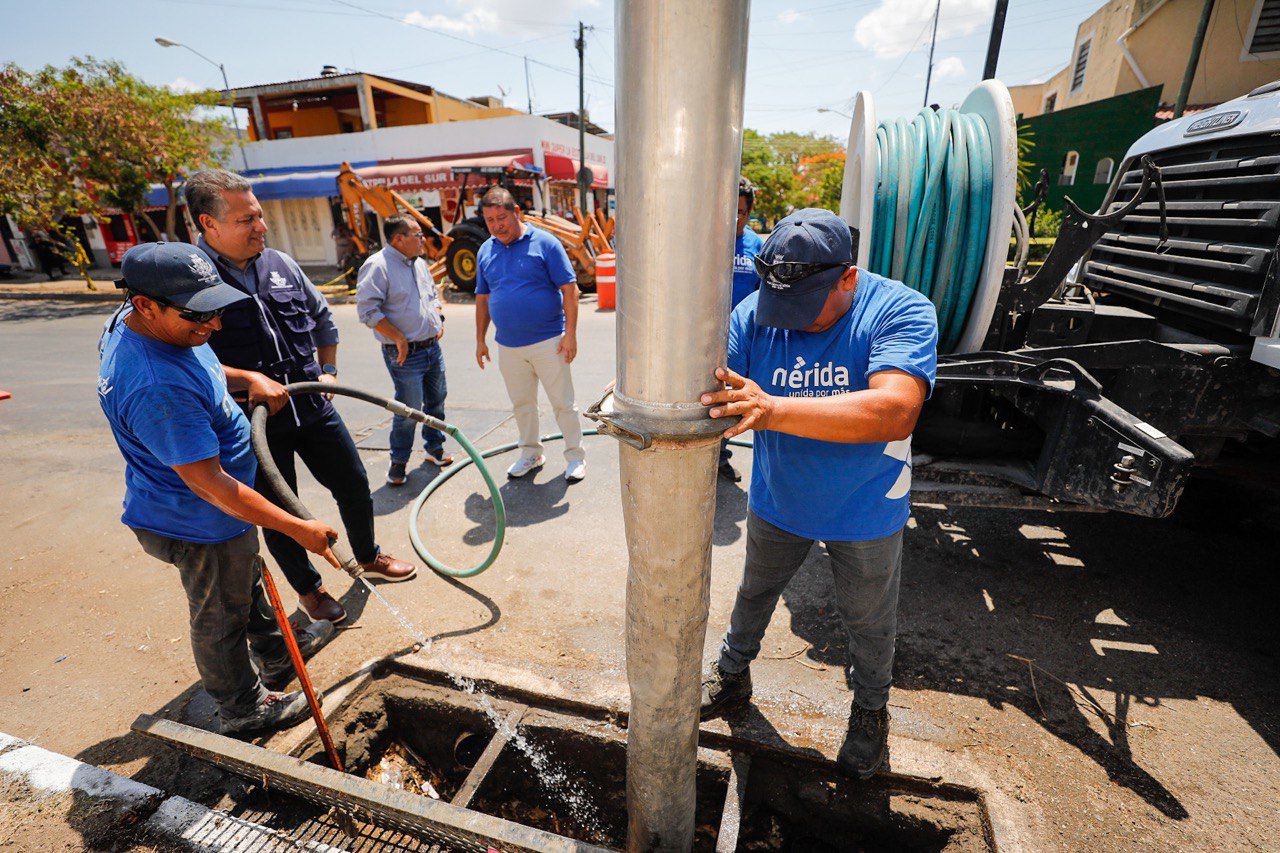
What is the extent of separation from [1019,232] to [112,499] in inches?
286

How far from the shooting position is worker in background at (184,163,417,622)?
2895 mm

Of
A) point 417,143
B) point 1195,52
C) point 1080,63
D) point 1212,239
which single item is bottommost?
point 1212,239

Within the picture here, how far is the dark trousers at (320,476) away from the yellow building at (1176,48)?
20.8 m

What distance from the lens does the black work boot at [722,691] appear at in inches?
106

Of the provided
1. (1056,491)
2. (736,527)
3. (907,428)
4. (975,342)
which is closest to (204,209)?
(907,428)

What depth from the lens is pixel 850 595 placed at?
235 centimetres

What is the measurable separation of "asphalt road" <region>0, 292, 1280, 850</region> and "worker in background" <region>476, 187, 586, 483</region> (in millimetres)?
857

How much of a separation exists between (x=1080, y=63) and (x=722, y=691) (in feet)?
89.1

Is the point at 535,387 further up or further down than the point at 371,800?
further up

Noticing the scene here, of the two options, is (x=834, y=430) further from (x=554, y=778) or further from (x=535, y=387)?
(x=535, y=387)

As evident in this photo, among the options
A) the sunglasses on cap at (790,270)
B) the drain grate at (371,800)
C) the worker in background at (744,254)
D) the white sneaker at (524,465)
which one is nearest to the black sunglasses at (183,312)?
the drain grate at (371,800)

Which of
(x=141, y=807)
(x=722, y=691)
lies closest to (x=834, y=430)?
(x=722, y=691)

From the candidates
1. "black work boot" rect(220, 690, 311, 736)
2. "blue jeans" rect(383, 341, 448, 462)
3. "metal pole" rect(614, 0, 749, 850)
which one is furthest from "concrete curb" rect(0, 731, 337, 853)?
"blue jeans" rect(383, 341, 448, 462)

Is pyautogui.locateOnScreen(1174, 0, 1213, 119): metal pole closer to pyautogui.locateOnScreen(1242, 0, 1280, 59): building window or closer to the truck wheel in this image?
pyautogui.locateOnScreen(1242, 0, 1280, 59): building window
